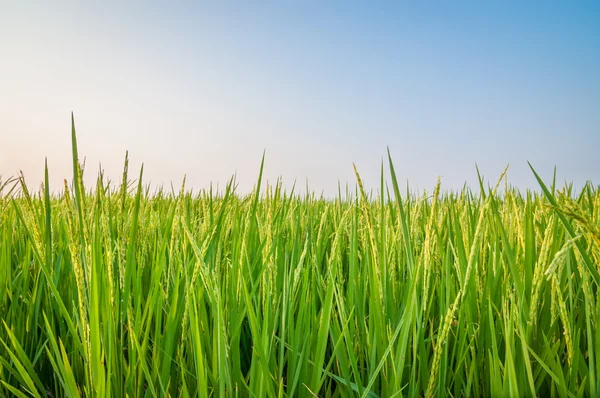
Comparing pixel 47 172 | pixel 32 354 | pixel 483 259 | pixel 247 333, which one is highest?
pixel 47 172

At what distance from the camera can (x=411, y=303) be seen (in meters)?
0.81

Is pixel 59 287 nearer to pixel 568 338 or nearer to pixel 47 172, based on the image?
pixel 47 172

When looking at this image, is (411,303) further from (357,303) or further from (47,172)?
(47,172)

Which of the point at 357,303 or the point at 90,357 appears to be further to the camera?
the point at 357,303

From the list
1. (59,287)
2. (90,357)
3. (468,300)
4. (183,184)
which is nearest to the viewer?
(90,357)

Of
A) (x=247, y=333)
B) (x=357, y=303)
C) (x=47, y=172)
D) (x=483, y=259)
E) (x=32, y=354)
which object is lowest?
(x=32, y=354)

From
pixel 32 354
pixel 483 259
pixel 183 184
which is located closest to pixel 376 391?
→ pixel 483 259

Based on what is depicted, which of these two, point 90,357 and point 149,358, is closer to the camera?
point 90,357

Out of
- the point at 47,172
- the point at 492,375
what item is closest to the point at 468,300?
the point at 492,375

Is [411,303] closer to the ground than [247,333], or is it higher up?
higher up

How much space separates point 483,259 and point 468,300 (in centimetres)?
25

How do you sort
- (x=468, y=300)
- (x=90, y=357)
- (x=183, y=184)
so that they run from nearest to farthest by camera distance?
(x=90, y=357), (x=468, y=300), (x=183, y=184)

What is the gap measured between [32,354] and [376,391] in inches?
37.7

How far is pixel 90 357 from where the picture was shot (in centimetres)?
77
